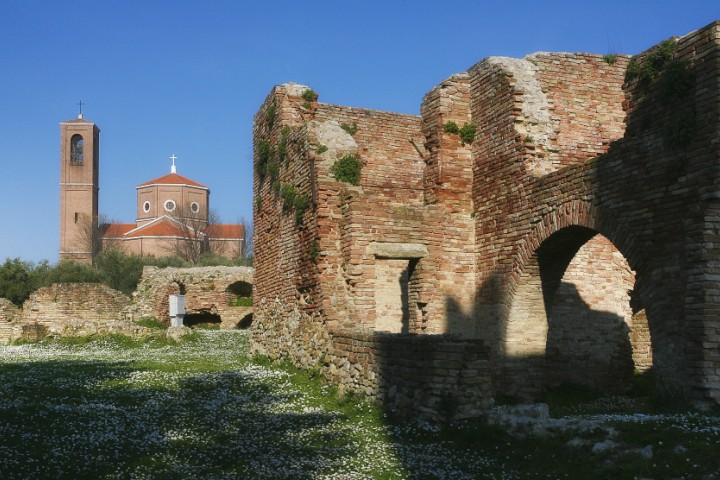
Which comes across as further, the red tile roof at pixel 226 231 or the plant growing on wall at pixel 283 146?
the red tile roof at pixel 226 231

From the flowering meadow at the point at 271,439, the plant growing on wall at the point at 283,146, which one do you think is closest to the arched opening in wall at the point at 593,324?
the flowering meadow at the point at 271,439

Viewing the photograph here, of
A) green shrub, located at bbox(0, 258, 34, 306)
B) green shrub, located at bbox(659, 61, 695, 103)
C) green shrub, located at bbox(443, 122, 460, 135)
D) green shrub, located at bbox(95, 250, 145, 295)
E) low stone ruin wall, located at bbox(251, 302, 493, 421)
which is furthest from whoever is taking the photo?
green shrub, located at bbox(95, 250, 145, 295)

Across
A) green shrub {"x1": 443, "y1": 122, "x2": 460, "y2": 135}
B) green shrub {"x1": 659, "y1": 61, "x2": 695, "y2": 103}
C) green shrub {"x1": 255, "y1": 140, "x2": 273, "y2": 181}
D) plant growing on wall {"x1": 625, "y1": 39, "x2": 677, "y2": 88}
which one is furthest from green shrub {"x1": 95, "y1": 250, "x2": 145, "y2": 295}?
green shrub {"x1": 659, "y1": 61, "x2": 695, "y2": 103}

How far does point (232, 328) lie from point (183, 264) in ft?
61.7

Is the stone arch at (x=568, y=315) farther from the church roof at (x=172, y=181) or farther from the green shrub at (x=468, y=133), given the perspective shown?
the church roof at (x=172, y=181)

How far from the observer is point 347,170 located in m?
13.1

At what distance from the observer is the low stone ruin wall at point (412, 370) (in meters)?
8.09

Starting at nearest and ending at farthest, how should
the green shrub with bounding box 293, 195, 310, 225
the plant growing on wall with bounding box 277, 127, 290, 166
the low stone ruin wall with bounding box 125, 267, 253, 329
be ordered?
the green shrub with bounding box 293, 195, 310, 225 < the plant growing on wall with bounding box 277, 127, 290, 166 < the low stone ruin wall with bounding box 125, 267, 253, 329

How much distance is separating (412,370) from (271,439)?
187 centimetres

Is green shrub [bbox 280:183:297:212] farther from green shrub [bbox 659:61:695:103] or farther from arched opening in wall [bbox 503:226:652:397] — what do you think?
green shrub [bbox 659:61:695:103]

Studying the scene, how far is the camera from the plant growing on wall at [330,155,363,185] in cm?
1304

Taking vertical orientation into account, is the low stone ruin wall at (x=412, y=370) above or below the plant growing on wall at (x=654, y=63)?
below

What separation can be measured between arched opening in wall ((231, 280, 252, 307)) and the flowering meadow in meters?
13.8

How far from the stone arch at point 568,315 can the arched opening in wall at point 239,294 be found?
14.5m
